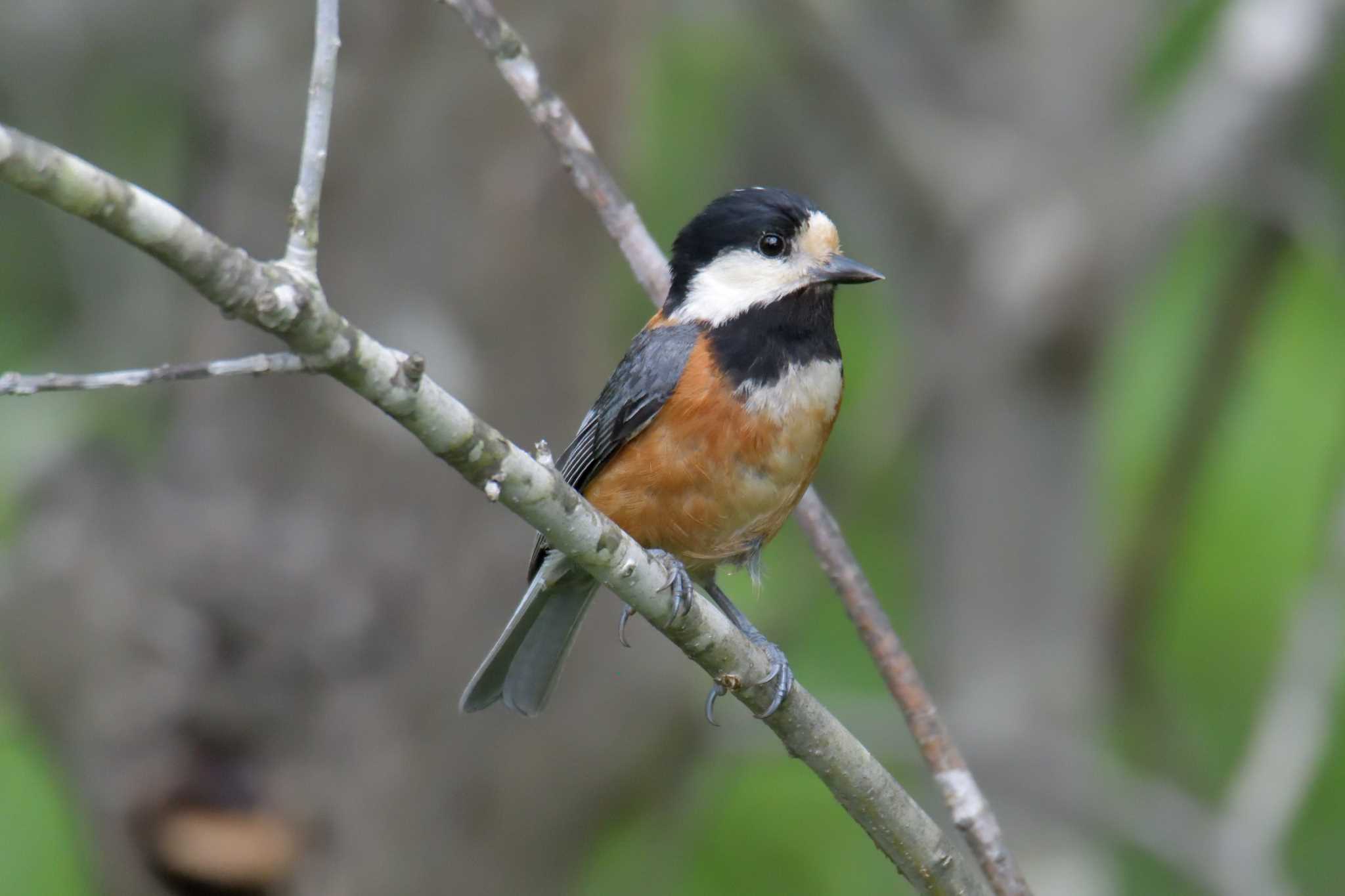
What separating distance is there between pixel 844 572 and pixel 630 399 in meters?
0.65

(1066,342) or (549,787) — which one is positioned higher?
(1066,342)

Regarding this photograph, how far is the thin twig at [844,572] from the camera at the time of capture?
11.3 feet

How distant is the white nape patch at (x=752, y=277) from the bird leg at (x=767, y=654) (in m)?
0.76

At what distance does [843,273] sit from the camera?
3814 mm

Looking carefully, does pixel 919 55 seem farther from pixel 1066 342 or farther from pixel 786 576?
pixel 786 576

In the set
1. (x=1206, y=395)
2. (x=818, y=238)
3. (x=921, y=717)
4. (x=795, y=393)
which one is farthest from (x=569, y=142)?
(x=1206, y=395)

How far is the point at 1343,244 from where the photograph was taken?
6902 millimetres

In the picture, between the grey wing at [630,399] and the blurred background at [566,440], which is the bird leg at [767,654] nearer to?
the grey wing at [630,399]

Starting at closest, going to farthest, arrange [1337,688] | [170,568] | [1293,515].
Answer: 1. [170,568]
2. [1337,688]
3. [1293,515]

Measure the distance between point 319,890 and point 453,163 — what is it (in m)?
2.90

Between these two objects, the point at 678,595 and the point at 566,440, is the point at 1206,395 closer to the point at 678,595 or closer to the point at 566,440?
the point at 566,440

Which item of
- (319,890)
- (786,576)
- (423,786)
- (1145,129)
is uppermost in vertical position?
(1145,129)

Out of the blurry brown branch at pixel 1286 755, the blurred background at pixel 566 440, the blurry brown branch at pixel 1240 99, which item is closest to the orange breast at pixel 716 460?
the blurred background at pixel 566 440

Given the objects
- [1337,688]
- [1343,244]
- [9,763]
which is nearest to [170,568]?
[9,763]
